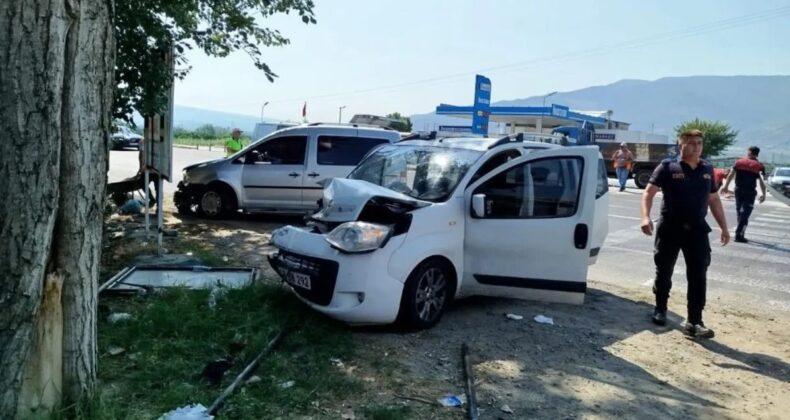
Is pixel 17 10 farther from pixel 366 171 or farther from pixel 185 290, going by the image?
pixel 366 171

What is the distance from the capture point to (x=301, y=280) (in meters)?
4.81

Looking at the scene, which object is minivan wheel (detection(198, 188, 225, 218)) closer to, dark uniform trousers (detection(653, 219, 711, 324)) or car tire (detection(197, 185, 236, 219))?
car tire (detection(197, 185, 236, 219))

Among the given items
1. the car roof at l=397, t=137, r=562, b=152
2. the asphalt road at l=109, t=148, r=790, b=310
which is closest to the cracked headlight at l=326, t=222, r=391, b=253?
the car roof at l=397, t=137, r=562, b=152

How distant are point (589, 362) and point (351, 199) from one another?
2.28 metres

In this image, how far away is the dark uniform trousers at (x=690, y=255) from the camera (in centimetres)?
511

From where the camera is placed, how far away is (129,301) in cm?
540

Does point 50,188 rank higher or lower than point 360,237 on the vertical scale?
higher

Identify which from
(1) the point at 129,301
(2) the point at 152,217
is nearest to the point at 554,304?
(1) the point at 129,301

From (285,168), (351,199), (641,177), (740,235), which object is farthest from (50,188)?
(641,177)

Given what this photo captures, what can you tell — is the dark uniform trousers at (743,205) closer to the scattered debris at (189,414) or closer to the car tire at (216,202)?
the car tire at (216,202)

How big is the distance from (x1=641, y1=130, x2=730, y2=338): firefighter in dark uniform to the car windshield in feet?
5.60

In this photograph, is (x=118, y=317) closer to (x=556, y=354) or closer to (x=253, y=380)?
(x=253, y=380)

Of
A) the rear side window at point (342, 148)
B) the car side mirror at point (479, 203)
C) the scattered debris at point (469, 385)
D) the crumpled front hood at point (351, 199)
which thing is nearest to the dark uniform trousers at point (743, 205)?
the rear side window at point (342, 148)

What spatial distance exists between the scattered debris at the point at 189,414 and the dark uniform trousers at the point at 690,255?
4093mm
